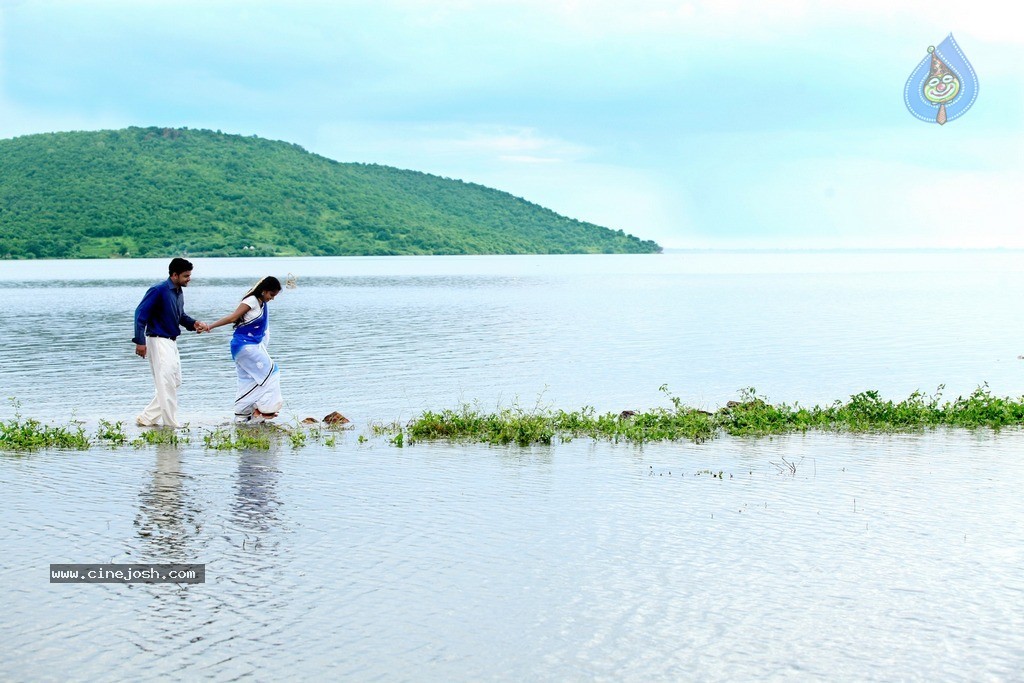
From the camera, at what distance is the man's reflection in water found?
329 inches

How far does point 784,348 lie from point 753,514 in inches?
869

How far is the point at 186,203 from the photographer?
161000mm

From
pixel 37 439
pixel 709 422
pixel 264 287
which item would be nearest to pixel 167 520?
pixel 37 439

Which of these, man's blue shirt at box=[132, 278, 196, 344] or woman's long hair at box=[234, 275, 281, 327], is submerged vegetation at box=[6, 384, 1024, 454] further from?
woman's long hair at box=[234, 275, 281, 327]

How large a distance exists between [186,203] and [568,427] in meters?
155

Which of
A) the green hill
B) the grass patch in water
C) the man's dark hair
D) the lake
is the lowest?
the lake

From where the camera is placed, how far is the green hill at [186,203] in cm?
14788

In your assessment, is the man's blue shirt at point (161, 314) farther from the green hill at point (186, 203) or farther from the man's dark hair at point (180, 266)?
the green hill at point (186, 203)

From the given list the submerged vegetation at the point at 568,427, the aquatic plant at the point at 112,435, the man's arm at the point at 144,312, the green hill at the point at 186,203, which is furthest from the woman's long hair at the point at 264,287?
the green hill at the point at 186,203

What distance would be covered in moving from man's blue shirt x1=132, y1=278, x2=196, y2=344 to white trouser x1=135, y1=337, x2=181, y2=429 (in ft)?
0.38

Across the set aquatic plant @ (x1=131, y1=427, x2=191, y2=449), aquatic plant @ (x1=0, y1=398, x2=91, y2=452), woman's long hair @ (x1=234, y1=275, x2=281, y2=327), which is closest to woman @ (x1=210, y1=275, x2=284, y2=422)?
woman's long hair @ (x1=234, y1=275, x2=281, y2=327)

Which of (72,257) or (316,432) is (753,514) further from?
(72,257)

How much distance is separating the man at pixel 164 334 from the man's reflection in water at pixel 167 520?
304cm

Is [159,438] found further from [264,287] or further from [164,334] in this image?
[264,287]
